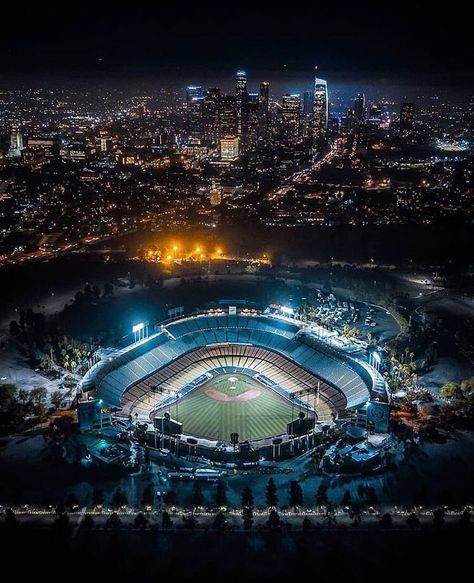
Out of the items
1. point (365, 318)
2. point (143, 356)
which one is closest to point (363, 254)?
point (365, 318)

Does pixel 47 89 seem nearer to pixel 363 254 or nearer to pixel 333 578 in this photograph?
pixel 363 254

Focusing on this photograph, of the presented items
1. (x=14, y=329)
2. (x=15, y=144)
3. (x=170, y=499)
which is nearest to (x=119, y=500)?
(x=170, y=499)

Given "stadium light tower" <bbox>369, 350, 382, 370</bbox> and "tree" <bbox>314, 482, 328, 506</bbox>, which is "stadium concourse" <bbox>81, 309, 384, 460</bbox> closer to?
"stadium light tower" <bbox>369, 350, 382, 370</bbox>

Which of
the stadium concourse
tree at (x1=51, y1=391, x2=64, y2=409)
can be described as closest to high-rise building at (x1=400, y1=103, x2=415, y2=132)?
the stadium concourse

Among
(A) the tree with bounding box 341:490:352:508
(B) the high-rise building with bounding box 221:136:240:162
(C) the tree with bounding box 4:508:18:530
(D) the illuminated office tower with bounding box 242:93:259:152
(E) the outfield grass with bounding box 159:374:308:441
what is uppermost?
(D) the illuminated office tower with bounding box 242:93:259:152

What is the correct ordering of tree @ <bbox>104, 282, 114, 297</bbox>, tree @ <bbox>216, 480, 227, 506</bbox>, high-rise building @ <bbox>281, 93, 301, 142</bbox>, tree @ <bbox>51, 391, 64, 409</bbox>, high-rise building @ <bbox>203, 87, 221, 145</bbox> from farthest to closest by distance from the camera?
high-rise building @ <bbox>281, 93, 301, 142</bbox> → high-rise building @ <bbox>203, 87, 221, 145</bbox> → tree @ <bbox>104, 282, 114, 297</bbox> → tree @ <bbox>51, 391, 64, 409</bbox> → tree @ <bbox>216, 480, 227, 506</bbox>

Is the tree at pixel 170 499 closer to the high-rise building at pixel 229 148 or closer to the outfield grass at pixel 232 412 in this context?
the outfield grass at pixel 232 412
